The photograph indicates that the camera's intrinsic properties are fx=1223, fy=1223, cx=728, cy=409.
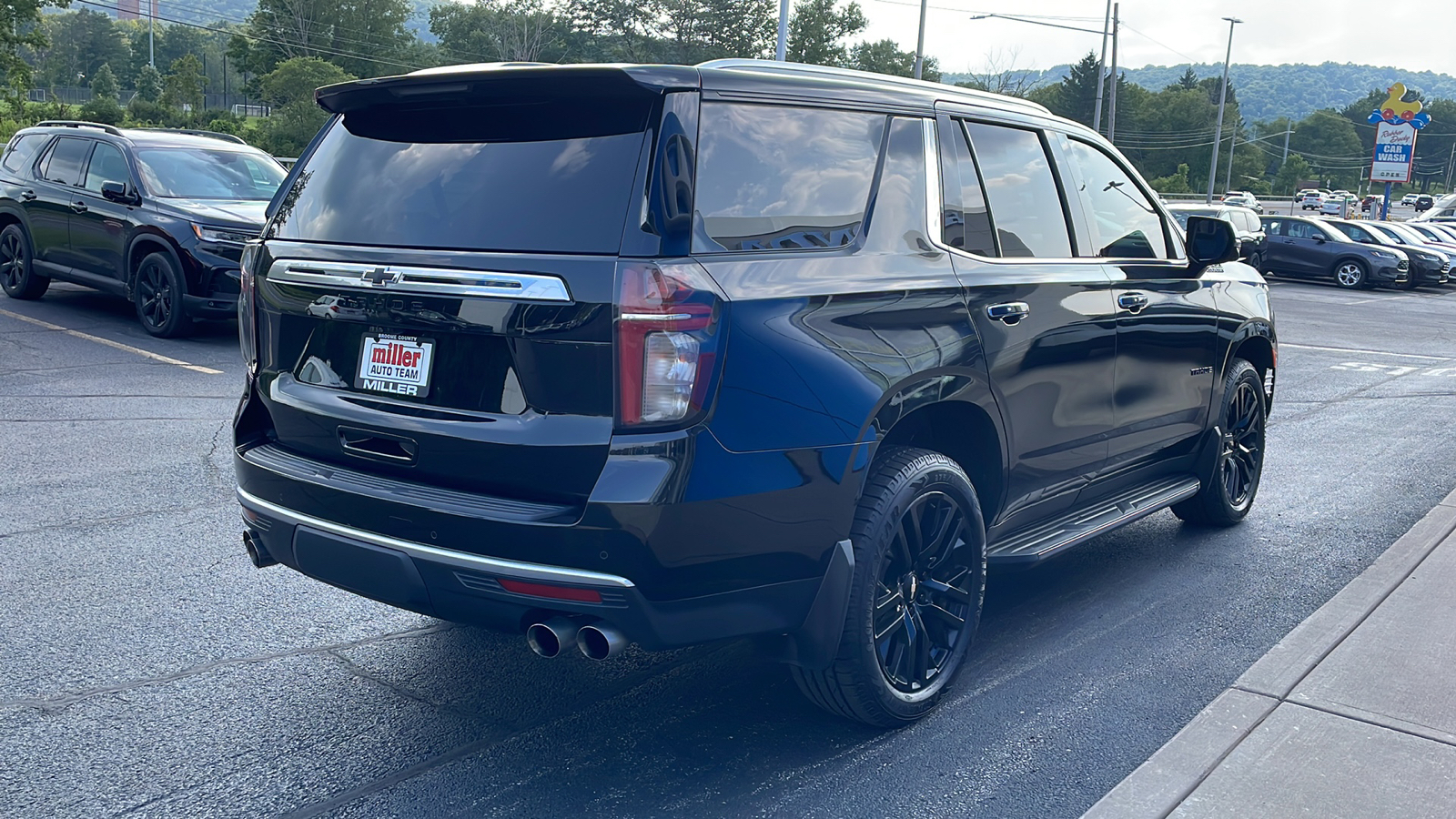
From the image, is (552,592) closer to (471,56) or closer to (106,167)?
(106,167)

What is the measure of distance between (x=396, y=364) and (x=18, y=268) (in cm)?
1192

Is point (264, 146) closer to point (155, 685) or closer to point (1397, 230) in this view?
point (1397, 230)

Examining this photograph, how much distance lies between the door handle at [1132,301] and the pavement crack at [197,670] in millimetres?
2802

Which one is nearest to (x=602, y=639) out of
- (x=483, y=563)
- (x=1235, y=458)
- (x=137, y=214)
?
(x=483, y=563)

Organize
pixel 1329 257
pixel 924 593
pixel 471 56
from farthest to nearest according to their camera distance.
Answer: pixel 471 56 → pixel 1329 257 → pixel 924 593

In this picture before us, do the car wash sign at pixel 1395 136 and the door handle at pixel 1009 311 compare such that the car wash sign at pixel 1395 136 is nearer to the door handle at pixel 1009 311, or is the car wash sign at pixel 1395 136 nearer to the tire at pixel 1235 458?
the tire at pixel 1235 458

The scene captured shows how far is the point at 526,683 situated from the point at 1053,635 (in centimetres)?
194

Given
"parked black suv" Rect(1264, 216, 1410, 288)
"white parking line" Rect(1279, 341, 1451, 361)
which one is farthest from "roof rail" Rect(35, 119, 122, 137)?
"parked black suv" Rect(1264, 216, 1410, 288)

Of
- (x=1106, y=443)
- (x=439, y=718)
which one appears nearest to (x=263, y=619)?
(x=439, y=718)

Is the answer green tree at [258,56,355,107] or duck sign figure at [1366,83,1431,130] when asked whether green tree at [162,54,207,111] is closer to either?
green tree at [258,56,355,107]

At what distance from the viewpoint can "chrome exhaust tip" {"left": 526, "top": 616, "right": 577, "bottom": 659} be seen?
2.99 metres

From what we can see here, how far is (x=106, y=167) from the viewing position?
1174 cm

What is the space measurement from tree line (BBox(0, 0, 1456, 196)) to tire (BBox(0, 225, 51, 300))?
25.6m

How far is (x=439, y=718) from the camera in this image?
146 inches
